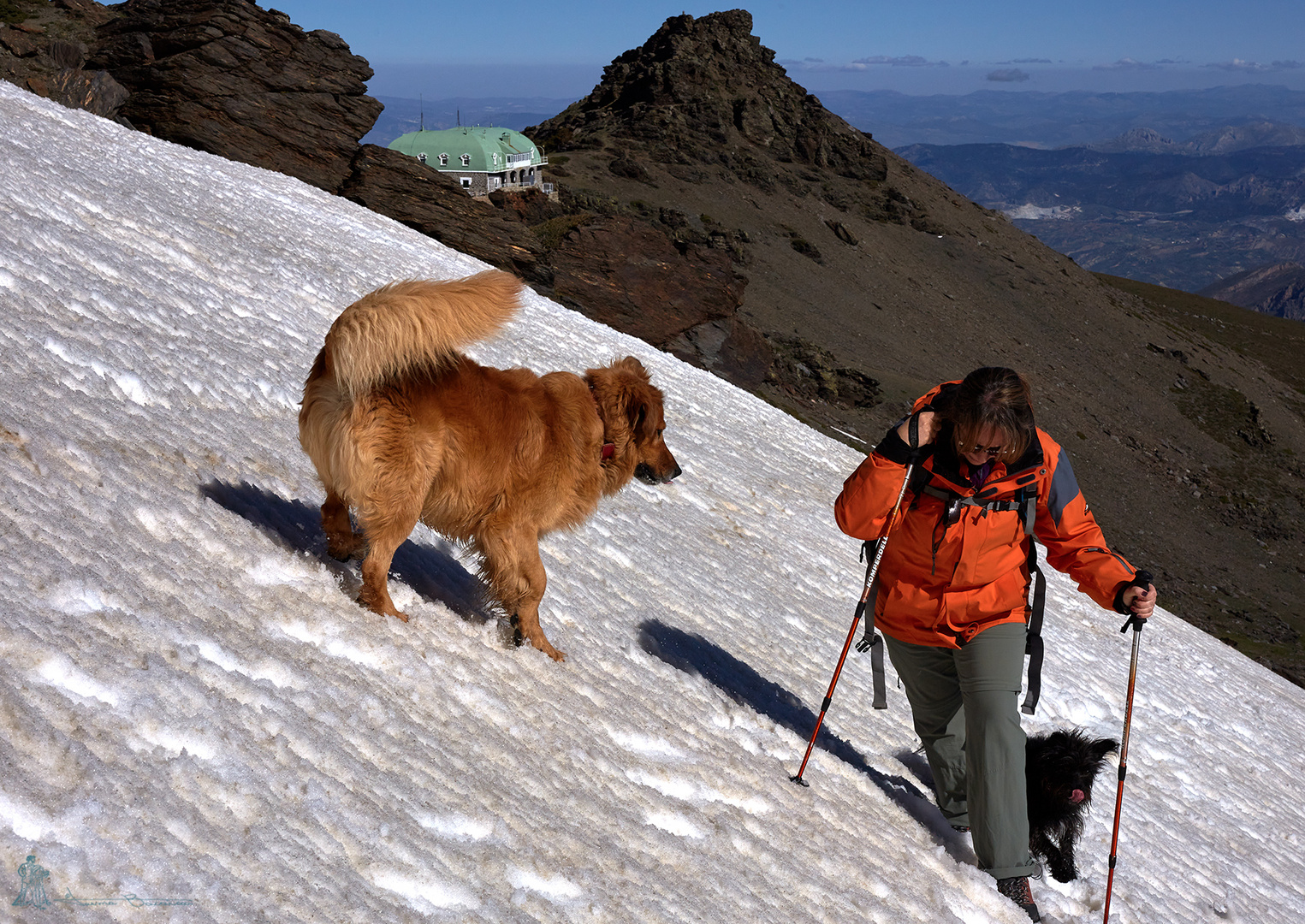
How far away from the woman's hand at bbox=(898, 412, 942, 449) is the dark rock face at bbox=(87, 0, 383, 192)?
89.1 feet

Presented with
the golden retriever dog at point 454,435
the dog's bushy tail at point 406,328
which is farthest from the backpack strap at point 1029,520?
the dog's bushy tail at point 406,328

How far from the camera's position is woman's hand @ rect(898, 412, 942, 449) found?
5.48 meters

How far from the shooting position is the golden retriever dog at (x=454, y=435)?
4.66 m

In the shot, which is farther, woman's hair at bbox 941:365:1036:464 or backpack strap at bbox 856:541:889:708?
backpack strap at bbox 856:541:889:708

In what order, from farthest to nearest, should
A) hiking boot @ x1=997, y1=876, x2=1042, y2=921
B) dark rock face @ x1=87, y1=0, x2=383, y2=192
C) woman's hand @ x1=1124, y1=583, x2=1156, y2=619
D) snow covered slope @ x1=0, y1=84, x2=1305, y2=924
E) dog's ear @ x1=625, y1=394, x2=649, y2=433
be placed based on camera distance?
dark rock face @ x1=87, y1=0, x2=383, y2=192 → dog's ear @ x1=625, y1=394, x2=649, y2=433 → hiking boot @ x1=997, y1=876, x2=1042, y2=921 → woman's hand @ x1=1124, y1=583, x2=1156, y2=619 → snow covered slope @ x1=0, y1=84, x2=1305, y2=924

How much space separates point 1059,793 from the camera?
6.18 m

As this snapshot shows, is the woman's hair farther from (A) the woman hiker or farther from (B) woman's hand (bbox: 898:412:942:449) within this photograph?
(B) woman's hand (bbox: 898:412:942:449)

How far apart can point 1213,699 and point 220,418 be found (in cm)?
1449

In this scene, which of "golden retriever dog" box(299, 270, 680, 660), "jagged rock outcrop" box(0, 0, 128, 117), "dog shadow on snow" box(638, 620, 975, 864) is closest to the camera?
"golden retriever dog" box(299, 270, 680, 660)

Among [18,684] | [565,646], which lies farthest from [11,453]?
[565,646]

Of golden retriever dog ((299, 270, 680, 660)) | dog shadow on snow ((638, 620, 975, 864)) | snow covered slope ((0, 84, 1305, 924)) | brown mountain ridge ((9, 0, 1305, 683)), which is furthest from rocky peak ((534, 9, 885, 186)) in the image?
golden retriever dog ((299, 270, 680, 660))

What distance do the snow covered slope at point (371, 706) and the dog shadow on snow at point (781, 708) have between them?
0.04 meters

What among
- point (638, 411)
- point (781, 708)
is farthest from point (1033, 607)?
point (638, 411)

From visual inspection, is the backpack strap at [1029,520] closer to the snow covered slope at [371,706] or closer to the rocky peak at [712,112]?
the snow covered slope at [371,706]
